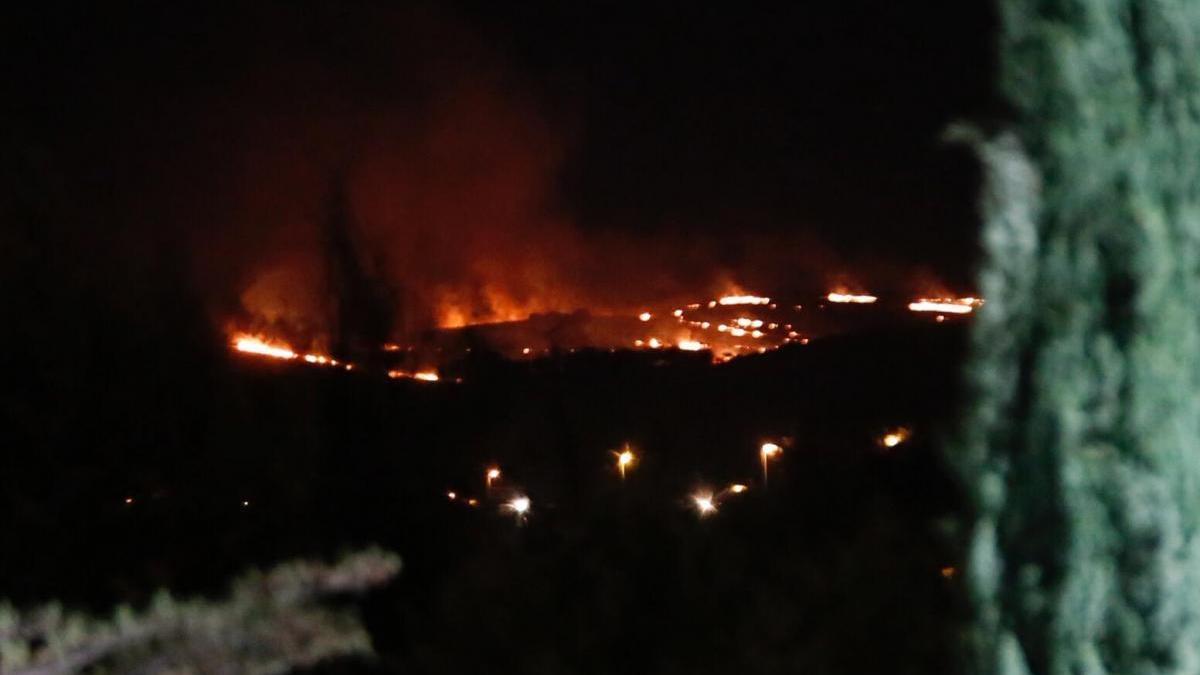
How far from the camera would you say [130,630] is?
2711 millimetres

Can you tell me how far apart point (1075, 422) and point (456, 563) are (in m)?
6.94

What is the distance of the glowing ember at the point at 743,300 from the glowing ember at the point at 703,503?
890 cm

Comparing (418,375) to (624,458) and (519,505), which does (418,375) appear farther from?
(519,505)

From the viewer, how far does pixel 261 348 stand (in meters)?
10.8

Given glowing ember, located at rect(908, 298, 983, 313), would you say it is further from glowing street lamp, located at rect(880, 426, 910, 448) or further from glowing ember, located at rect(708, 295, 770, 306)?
Result: glowing ember, located at rect(708, 295, 770, 306)

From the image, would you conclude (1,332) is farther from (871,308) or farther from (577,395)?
(871,308)

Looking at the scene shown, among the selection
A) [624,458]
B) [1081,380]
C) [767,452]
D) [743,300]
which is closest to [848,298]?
[743,300]

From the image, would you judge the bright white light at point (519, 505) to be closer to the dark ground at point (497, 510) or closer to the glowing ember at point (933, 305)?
the dark ground at point (497, 510)

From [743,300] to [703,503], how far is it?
977 cm

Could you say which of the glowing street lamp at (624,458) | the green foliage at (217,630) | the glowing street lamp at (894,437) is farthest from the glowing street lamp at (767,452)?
the green foliage at (217,630)

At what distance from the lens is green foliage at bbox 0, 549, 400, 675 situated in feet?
8.79

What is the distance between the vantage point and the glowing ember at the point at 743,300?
17.7 meters

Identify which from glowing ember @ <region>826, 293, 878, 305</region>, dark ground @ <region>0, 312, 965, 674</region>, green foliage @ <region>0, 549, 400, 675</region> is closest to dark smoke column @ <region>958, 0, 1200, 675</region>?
dark ground @ <region>0, 312, 965, 674</region>

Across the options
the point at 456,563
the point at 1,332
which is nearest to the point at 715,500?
the point at 456,563
